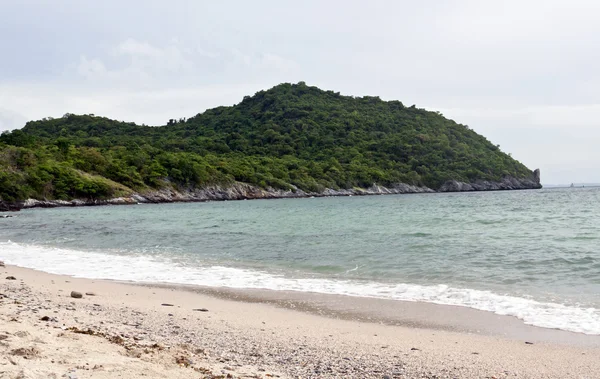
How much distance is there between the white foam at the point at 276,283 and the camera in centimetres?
874

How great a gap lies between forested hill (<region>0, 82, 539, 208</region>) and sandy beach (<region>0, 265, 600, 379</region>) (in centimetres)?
6942

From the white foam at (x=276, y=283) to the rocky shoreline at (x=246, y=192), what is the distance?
54.2 meters

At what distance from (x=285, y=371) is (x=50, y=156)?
315 feet

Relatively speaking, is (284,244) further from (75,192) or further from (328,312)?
(75,192)

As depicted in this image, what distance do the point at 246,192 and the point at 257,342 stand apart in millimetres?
102275

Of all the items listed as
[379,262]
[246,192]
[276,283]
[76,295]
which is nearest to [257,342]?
[76,295]

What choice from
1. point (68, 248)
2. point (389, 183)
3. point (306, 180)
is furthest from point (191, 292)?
point (389, 183)

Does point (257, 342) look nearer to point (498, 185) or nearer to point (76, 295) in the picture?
point (76, 295)

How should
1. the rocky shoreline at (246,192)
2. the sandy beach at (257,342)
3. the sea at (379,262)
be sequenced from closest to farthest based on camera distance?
the sandy beach at (257,342) → the sea at (379,262) → the rocky shoreline at (246,192)

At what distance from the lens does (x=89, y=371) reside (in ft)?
15.3

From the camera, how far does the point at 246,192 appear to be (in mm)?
108312

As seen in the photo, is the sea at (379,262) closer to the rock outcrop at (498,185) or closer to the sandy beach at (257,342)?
the sandy beach at (257,342)

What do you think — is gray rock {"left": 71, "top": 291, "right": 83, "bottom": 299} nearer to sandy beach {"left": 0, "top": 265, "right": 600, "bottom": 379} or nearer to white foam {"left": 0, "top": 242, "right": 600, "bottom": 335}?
sandy beach {"left": 0, "top": 265, "right": 600, "bottom": 379}

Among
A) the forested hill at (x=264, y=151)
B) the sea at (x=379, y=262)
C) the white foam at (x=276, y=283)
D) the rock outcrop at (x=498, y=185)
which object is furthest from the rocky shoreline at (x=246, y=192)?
the white foam at (x=276, y=283)
